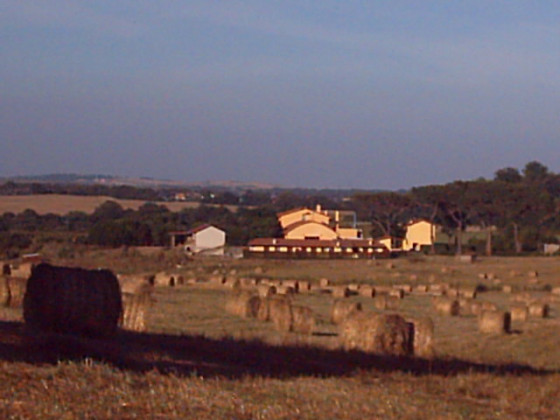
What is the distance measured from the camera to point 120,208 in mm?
99250

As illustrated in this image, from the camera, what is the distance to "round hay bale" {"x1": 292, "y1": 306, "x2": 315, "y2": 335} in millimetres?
25337

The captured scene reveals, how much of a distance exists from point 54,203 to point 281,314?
256 ft

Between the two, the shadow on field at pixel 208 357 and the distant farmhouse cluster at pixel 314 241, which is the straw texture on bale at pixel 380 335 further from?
the distant farmhouse cluster at pixel 314 241

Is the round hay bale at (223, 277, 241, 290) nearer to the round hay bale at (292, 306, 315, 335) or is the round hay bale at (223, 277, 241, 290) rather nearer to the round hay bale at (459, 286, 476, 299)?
the round hay bale at (459, 286, 476, 299)

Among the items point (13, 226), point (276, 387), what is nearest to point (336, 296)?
point (276, 387)

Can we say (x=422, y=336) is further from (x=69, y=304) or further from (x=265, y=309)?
(x=265, y=309)

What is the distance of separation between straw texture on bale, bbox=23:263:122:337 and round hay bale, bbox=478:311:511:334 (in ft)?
51.3

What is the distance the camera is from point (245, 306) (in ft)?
95.7

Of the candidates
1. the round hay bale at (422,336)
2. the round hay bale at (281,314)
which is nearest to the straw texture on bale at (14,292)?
the round hay bale at (281,314)

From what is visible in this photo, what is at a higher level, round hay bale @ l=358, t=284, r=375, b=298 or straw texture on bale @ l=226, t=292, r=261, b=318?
straw texture on bale @ l=226, t=292, r=261, b=318

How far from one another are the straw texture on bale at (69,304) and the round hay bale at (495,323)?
15639 mm

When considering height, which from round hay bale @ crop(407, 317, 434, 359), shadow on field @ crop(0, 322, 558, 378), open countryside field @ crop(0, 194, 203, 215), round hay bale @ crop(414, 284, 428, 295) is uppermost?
open countryside field @ crop(0, 194, 203, 215)

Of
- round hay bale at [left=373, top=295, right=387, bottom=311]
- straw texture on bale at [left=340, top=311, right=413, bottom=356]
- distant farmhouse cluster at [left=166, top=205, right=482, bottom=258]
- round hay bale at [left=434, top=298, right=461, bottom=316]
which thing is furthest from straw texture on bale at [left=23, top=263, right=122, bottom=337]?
distant farmhouse cluster at [left=166, top=205, right=482, bottom=258]

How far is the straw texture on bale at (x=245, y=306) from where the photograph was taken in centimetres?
2905
